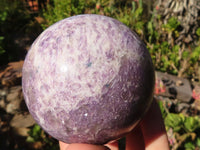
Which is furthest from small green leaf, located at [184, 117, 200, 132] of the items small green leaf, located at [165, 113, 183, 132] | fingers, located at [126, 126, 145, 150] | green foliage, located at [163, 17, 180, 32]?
green foliage, located at [163, 17, 180, 32]

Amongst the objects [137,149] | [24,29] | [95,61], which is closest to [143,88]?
[95,61]

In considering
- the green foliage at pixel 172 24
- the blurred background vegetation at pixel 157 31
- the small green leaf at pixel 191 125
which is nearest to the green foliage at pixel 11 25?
the blurred background vegetation at pixel 157 31

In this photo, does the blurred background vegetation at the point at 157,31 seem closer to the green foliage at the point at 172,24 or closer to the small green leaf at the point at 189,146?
the green foliage at the point at 172,24

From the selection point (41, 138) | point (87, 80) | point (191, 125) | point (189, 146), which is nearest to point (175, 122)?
point (191, 125)

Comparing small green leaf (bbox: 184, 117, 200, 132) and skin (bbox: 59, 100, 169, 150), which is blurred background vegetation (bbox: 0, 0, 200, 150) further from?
skin (bbox: 59, 100, 169, 150)

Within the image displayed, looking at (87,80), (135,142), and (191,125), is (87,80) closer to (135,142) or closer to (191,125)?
(135,142)
